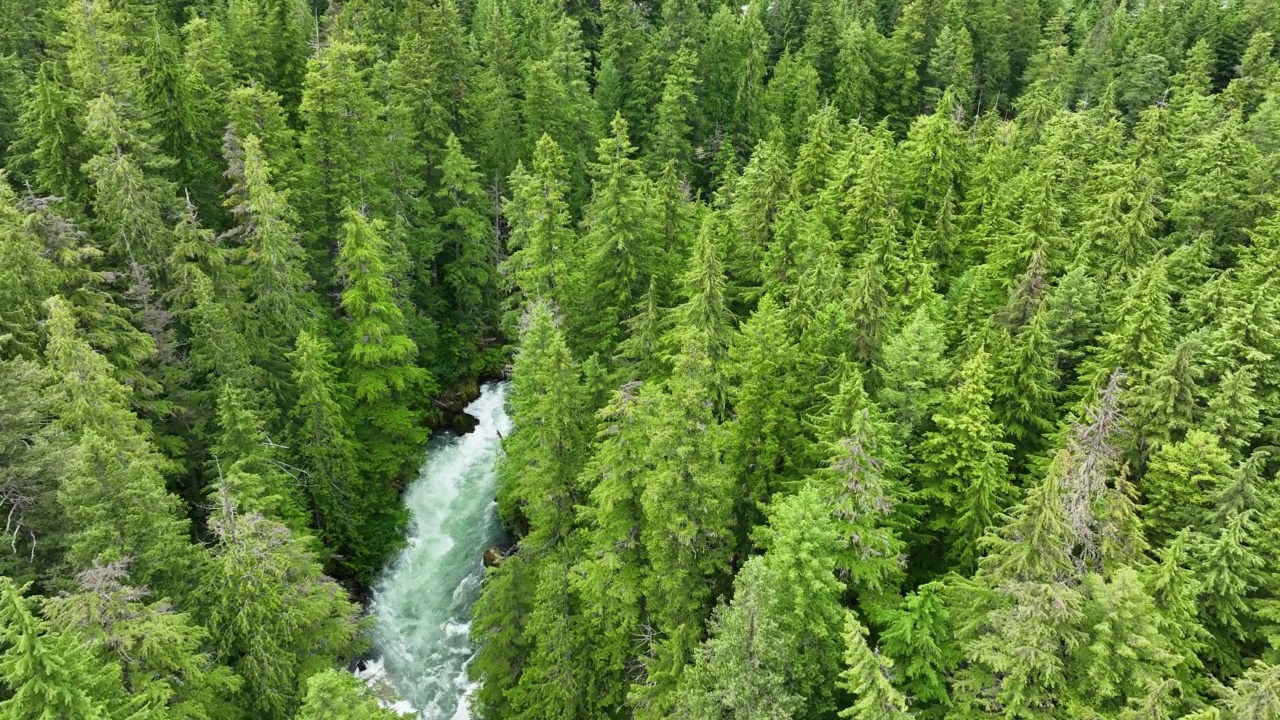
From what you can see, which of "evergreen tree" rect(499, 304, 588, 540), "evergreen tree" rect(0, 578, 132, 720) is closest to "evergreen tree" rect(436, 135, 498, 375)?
"evergreen tree" rect(499, 304, 588, 540)

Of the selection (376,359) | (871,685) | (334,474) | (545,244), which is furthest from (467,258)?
(871,685)

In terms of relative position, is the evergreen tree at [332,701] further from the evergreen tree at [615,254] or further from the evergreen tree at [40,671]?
the evergreen tree at [615,254]

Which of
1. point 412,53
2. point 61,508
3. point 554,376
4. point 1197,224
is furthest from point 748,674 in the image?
point 412,53

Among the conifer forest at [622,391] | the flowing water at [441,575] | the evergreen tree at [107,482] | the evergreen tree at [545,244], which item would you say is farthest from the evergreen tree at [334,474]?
the evergreen tree at [545,244]

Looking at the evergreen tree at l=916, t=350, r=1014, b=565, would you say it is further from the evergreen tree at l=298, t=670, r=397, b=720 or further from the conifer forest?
the evergreen tree at l=298, t=670, r=397, b=720

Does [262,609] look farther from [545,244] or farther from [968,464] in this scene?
[545,244]

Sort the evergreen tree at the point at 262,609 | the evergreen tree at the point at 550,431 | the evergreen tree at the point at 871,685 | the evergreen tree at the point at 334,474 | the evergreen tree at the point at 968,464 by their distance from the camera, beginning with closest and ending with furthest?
the evergreen tree at the point at 871,685
the evergreen tree at the point at 262,609
the evergreen tree at the point at 968,464
the evergreen tree at the point at 550,431
the evergreen tree at the point at 334,474
